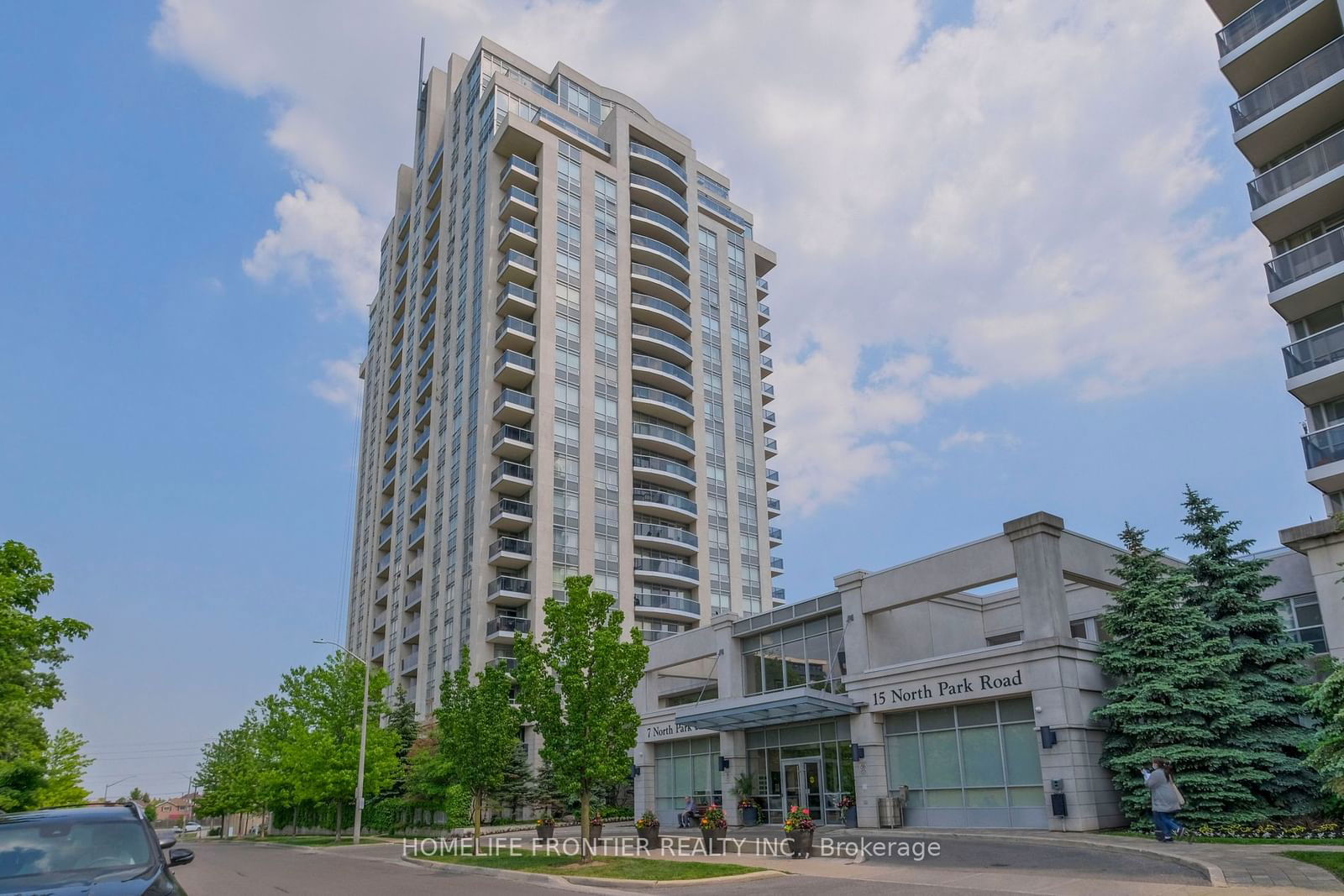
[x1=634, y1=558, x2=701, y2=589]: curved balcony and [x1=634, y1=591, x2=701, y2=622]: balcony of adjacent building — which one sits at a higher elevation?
[x1=634, y1=558, x2=701, y2=589]: curved balcony

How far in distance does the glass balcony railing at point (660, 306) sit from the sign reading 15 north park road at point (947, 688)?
141ft

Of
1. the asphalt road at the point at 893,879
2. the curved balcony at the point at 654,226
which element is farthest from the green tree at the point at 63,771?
the curved balcony at the point at 654,226

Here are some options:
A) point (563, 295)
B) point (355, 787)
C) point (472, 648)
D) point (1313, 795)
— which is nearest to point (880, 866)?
point (1313, 795)

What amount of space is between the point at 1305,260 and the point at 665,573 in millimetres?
40112

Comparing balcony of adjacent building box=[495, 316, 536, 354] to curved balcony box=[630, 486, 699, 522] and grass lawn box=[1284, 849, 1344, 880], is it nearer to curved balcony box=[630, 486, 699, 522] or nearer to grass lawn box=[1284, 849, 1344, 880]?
curved balcony box=[630, 486, 699, 522]

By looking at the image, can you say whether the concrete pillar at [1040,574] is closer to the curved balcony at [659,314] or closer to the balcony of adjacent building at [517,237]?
the curved balcony at [659,314]

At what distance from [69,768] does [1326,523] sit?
5312 cm

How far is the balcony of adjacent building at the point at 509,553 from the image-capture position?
56.8 metres

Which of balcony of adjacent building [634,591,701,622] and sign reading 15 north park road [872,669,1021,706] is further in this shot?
balcony of adjacent building [634,591,701,622]

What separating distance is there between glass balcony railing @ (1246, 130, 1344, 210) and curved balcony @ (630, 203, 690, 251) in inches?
1699

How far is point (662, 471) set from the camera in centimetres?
6359

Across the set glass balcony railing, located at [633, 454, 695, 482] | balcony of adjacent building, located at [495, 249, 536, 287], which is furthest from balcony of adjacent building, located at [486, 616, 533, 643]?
balcony of adjacent building, located at [495, 249, 536, 287]

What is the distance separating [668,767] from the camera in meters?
38.7

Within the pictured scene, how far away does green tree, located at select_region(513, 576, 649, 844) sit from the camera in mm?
22469
